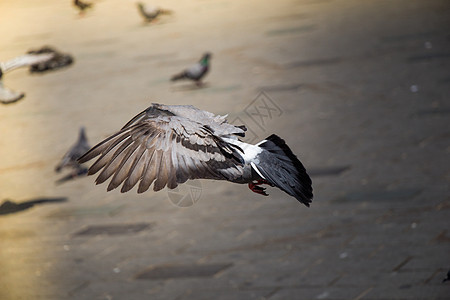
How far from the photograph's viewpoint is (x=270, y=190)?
8984mm

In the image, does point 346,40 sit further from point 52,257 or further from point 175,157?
point 175,157

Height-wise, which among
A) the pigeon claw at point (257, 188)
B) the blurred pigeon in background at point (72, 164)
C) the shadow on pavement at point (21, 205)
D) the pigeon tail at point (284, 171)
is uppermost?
the pigeon tail at point (284, 171)

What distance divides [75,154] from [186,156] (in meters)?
6.83

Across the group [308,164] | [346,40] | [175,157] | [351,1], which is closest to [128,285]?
[308,164]

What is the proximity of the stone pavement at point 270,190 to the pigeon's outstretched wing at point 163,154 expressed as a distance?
2.52ft

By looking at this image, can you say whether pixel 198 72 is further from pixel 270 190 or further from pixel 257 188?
pixel 257 188

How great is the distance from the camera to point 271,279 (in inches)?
281

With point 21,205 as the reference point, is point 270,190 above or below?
above

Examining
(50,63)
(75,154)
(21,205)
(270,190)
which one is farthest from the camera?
(75,154)

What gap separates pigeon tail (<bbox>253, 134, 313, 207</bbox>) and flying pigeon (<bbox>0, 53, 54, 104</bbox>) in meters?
1.76

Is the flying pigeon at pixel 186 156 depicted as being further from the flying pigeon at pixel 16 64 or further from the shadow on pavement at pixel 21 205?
the shadow on pavement at pixel 21 205

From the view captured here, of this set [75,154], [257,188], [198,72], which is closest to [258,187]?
[257,188]

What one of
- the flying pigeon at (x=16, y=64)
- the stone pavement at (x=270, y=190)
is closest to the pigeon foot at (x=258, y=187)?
the stone pavement at (x=270, y=190)

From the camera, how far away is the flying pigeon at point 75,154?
32.1 feet
